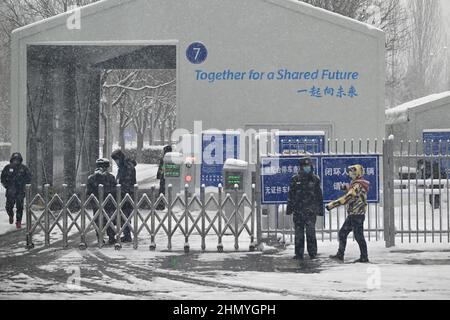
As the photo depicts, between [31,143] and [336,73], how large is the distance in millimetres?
9291

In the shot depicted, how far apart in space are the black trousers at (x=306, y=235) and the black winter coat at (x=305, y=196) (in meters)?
0.09

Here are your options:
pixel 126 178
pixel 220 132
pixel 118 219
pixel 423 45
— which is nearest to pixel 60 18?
pixel 220 132

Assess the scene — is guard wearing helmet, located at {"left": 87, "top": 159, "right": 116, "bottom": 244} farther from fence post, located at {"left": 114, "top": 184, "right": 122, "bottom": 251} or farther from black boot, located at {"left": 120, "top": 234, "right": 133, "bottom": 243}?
black boot, located at {"left": 120, "top": 234, "right": 133, "bottom": 243}

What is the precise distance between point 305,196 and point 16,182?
829 centimetres

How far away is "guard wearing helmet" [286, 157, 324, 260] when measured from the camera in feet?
47.1

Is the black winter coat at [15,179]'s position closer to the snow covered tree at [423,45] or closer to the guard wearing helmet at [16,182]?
the guard wearing helmet at [16,182]

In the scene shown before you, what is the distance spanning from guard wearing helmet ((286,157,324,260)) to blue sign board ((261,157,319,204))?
1.39m

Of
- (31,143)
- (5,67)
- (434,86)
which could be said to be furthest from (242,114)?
(434,86)

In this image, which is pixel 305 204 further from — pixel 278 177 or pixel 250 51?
pixel 250 51

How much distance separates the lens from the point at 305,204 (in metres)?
14.4

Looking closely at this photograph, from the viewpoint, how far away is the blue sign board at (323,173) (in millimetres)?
15883

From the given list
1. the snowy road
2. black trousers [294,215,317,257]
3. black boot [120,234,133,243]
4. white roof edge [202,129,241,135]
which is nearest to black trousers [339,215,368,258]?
the snowy road

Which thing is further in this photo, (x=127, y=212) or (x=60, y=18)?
(x=60, y=18)

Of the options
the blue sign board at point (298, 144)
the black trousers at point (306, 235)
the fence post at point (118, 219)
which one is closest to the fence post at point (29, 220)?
the fence post at point (118, 219)
